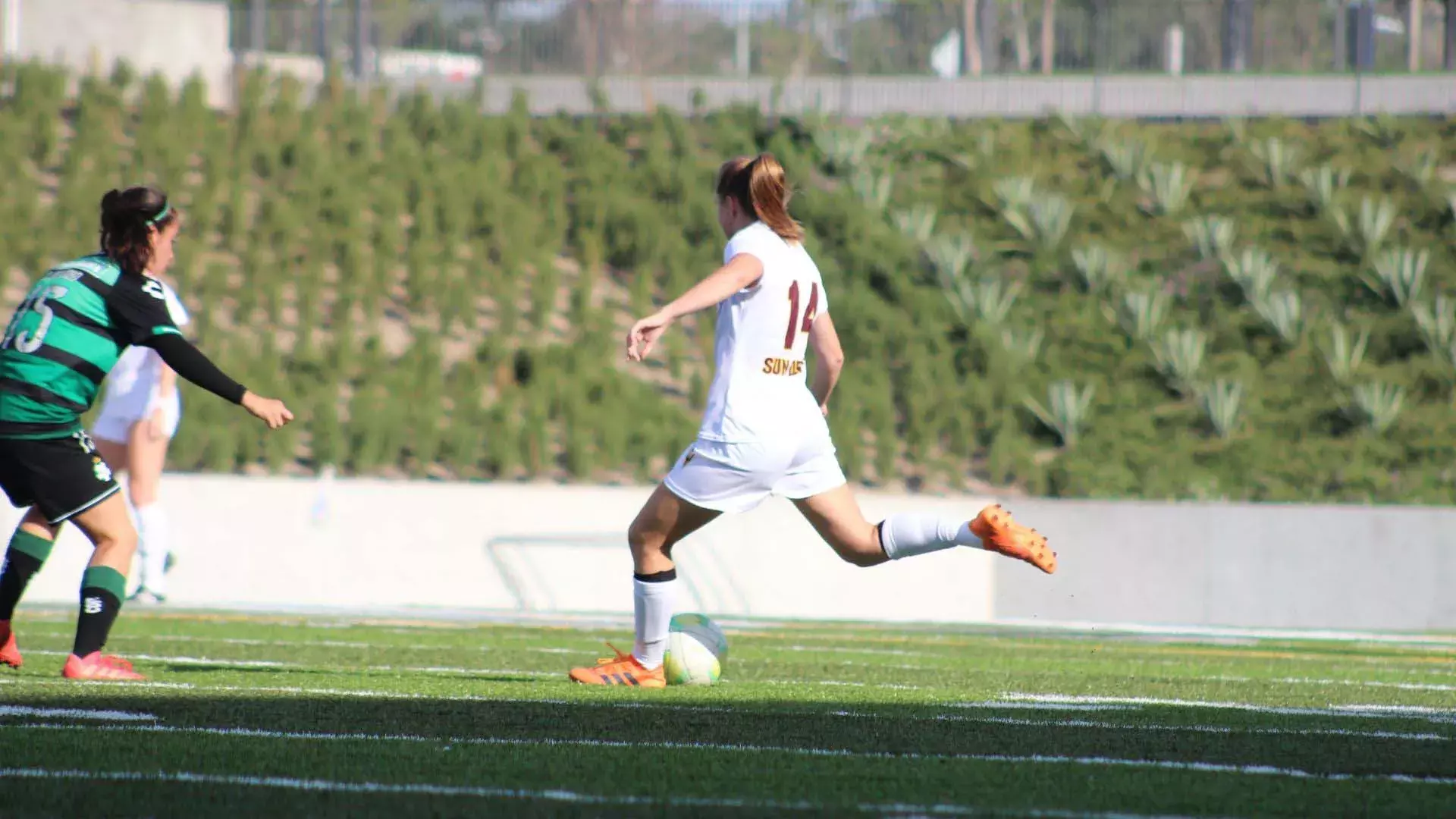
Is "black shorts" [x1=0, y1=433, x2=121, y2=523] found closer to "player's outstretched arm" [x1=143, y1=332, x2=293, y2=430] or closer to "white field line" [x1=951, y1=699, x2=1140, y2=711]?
"player's outstretched arm" [x1=143, y1=332, x2=293, y2=430]

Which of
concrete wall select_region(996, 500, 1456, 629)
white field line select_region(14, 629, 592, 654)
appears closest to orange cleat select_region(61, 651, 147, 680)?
white field line select_region(14, 629, 592, 654)

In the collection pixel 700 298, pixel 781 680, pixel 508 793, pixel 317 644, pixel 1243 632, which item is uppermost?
pixel 700 298

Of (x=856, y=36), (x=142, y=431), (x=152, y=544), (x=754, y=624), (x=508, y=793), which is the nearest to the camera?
(x=508, y=793)

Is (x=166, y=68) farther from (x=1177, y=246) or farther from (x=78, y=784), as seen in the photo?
(x=78, y=784)

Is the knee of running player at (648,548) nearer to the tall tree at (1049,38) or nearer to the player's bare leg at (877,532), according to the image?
the player's bare leg at (877,532)

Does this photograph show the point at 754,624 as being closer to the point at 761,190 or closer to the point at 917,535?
the point at 917,535

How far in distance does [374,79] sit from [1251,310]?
13.2m

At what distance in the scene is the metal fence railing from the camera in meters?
27.8

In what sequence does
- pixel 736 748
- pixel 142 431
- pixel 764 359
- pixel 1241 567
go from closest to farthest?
pixel 736 748, pixel 764 359, pixel 142 431, pixel 1241 567

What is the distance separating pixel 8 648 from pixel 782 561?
888cm

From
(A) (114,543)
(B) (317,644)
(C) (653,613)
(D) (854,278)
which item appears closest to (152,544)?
(B) (317,644)

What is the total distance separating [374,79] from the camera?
95.7 feet

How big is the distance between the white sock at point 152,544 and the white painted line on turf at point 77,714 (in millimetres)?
6999

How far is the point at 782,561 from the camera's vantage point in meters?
16.1
